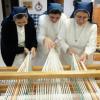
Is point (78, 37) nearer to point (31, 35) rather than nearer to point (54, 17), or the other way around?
point (54, 17)

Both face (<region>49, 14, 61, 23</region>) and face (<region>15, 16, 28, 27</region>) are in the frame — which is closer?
face (<region>15, 16, 28, 27</region>)

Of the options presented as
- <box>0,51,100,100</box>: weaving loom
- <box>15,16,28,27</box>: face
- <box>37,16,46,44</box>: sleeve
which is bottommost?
<box>0,51,100,100</box>: weaving loom

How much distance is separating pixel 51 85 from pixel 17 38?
0.93 meters

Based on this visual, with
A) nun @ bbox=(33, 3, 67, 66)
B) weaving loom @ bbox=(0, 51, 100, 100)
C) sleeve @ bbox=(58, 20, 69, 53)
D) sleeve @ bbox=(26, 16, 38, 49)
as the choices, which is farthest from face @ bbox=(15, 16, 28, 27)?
weaving loom @ bbox=(0, 51, 100, 100)

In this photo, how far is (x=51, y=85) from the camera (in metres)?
1.23

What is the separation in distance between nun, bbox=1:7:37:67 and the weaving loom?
73cm

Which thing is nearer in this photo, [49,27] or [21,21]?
[21,21]

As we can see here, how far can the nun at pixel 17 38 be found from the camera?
199 cm

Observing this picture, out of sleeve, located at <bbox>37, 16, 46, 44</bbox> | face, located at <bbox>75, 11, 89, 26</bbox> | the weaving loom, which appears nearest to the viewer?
the weaving loom

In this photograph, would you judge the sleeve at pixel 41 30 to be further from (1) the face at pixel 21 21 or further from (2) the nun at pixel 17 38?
(1) the face at pixel 21 21

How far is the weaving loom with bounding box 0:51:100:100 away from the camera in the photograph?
1.08 meters

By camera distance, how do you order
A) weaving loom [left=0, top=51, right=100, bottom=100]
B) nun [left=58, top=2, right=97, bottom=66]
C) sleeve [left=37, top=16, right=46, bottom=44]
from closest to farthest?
weaving loom [left=0, top=51, right=100, bottom=100] < nun [left=58, top=2, right=97, bottom=66] < sleeve [left=37, top=16, right=46, bottom=44]

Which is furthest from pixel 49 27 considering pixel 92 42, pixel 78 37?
pixel 92 42

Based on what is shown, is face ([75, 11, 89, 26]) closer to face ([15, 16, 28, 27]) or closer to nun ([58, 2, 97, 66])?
nun ([58, 2, 97, 66])
